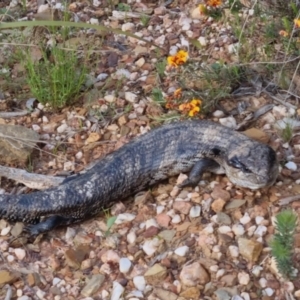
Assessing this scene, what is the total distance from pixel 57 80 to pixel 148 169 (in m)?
0.96

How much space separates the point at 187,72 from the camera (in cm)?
550

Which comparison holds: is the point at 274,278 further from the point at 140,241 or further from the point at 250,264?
the point at 140,241

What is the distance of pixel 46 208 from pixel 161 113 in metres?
1.11

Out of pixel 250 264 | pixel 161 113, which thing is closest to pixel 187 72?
pixel 161 113

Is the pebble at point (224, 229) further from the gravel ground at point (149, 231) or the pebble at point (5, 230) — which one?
the pebble at point (5, 230)

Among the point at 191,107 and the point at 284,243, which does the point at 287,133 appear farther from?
the point at 284,243

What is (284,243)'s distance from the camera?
378cm

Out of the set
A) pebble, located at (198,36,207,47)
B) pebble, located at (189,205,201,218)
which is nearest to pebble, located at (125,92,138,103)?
pebble, located at (198,36,207,47)

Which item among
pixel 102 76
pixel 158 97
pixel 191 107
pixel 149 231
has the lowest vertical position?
pixel 149 231

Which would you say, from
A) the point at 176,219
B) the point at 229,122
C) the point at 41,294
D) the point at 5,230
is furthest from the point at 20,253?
the point at 229,122

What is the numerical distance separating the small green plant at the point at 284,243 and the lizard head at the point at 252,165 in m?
0.65

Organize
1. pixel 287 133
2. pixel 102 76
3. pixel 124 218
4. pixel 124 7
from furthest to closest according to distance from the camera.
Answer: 1. pixel 124 7
2. pixel 102 76
3. pixel 287 133
4. pixel 124 218

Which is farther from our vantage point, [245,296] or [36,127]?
[36,127]

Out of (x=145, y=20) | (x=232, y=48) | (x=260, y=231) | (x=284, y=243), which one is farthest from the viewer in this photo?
(x=145, y=20)
